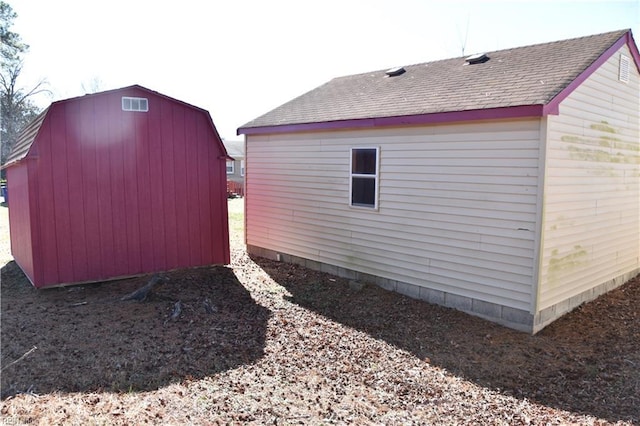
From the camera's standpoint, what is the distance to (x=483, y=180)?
5926 mm

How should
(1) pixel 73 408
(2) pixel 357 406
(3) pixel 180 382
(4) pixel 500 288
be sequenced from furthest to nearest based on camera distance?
(4) pixel 500 288, (3) pixel 180 382, (2) pixel 357 406, (1) pixel 73 408

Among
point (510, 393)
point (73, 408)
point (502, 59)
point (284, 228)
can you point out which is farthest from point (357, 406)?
point (502, 59)

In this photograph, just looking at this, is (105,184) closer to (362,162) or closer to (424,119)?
(362,162)

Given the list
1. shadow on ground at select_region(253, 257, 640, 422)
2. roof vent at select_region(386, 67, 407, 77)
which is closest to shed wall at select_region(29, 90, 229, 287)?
shadow on ground at select_region(253, 257, 640, 422)

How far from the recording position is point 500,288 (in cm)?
581

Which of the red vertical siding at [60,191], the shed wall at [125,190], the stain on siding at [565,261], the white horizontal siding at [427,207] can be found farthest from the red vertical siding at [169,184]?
the stain on siding at [565,261]

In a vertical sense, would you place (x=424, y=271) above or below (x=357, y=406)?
above

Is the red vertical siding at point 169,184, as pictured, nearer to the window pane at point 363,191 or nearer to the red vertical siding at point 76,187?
the red vertical siding at point 76,187

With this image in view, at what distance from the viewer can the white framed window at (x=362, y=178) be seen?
750 cm

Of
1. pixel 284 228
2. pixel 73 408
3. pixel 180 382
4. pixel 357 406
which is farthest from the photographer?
pixel 284 228

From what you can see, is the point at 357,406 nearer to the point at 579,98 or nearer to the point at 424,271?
the point at 424,271

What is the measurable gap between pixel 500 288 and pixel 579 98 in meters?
2.87

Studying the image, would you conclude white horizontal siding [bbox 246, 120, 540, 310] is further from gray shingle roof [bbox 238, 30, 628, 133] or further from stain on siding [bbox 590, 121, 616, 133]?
stain on siding [bbox 590, 121, 616, 133]

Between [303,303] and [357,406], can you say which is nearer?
[357,406]
